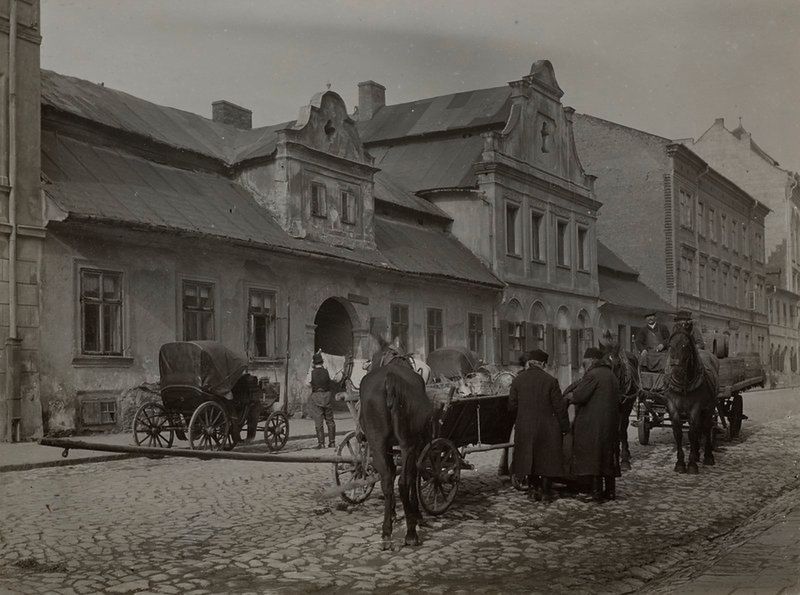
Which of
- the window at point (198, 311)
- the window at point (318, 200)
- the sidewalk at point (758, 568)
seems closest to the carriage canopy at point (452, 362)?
the window at point (318, 200)

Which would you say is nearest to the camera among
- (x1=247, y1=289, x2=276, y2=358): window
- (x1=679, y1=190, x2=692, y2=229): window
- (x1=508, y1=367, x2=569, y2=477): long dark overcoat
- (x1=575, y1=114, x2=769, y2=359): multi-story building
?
(x1=508, y1=367, x2=569, y2=477): long dark overcoat

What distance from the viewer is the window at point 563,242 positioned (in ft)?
109

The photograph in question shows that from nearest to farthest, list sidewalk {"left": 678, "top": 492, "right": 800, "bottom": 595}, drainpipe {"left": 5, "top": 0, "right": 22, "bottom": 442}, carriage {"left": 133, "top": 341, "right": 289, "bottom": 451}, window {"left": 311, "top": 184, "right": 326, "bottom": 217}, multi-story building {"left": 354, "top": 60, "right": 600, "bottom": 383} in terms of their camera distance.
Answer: sidewalk {"left": 678, "top": 492, "right": 800, "bottom": 595} < carriage {"left": 133, "top": 341, "right": 289, "bottom": 451} < drainpipe {"left": 5, "top": 0, "right": 22, "bottom": 442} < window {"left": 311, "top": 184, "right": 326, "bottom": 217} < multi-story building {"left": 354, "top": 60, "right": 600, "bottom": 383}

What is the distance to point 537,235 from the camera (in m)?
31.8

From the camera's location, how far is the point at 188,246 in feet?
60.7

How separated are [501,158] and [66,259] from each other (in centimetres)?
1661

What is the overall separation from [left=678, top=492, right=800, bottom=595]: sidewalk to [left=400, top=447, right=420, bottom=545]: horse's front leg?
2176 millimetres

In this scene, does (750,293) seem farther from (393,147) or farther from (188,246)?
(188,246)

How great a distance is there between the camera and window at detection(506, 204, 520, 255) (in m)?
30.0

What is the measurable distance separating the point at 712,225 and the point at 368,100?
66.9 feet

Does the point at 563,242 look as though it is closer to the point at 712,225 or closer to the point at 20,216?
the point at 712,225

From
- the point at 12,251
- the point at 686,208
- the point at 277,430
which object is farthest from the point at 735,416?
the point at 686,208

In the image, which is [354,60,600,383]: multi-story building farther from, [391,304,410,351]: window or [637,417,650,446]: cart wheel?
[637,417,650,446]: cart wheel

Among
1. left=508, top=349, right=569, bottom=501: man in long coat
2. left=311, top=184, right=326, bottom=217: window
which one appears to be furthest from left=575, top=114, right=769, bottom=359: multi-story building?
left=508, top=349, right=569, bottom=501: man in long coat
